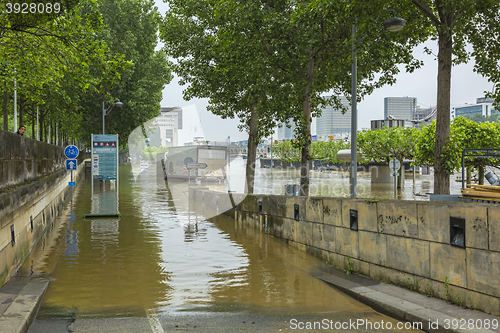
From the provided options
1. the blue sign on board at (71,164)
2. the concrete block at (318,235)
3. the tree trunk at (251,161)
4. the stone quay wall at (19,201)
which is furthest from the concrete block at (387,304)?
the blue sign on board at (71,164)

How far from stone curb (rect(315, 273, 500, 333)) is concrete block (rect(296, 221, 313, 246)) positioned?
2.63 metres

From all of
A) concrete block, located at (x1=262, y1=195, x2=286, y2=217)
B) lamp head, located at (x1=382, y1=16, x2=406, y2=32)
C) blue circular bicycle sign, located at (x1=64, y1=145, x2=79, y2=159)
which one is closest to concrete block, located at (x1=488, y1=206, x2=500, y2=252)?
concrete block, located at (x1=262, y1=195, x2=286, y2=217)

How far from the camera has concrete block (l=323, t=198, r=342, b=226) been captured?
9.25m

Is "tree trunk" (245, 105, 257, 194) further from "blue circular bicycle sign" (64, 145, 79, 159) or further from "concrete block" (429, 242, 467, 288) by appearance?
"concrete block" (429, 242, 467, 288)

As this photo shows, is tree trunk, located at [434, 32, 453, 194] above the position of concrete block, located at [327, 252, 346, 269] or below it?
above

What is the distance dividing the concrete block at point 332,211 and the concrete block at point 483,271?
3.31m

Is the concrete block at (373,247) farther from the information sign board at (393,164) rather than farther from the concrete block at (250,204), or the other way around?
the information sign board at (393,164)

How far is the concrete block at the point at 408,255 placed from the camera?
22.6 feet

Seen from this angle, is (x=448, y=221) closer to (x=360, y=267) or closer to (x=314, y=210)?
(x=360, y=267)

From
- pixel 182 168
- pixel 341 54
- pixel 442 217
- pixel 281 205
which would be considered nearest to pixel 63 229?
pixel 281 205

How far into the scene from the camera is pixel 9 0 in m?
9.15

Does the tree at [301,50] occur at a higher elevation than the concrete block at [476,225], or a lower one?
higher

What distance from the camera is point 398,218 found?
24.5 ft

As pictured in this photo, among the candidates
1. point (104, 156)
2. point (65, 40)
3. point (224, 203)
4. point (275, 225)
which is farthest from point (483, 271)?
point (104, 156)
